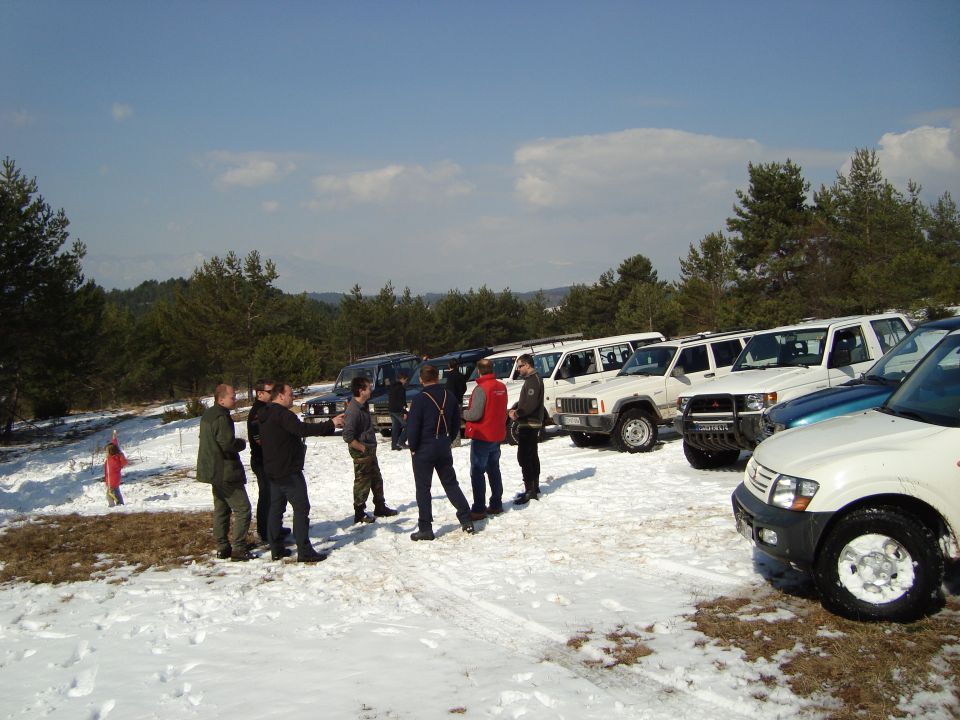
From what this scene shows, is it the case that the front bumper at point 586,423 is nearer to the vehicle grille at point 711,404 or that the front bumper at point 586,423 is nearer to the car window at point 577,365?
the car window at point 577,365

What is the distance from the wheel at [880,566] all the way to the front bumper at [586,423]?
7.68m

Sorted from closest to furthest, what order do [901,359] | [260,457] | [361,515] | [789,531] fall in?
[789,531] < [901,359] < [260,457] < [361,515]

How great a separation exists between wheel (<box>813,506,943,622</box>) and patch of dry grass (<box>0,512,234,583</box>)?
6.25 meters

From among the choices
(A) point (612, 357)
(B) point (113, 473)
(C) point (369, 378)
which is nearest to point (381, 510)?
(B) point (113, 473)

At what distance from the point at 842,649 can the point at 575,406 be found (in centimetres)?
883

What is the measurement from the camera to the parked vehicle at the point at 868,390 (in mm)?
7512

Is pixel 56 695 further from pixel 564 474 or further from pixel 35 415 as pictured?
pixel 35 415

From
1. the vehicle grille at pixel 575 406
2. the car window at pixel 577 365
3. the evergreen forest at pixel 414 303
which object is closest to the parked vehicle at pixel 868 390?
the vehicle grille at pixel 575 406

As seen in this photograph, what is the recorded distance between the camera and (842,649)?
4.38 meters

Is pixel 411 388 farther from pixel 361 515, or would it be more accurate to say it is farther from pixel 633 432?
pixel 361 515

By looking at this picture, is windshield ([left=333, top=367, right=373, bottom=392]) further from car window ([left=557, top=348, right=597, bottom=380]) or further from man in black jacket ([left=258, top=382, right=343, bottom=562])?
man in black jacket ([left=258, top=382, right=343, bottom=562])

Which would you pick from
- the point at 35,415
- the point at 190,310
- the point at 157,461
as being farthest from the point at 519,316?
the point at 157,461

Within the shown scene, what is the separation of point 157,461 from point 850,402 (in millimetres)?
16227

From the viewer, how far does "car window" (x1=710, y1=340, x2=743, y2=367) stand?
13.4m
